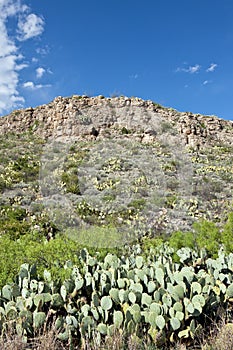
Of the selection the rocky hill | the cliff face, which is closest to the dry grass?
the rocky hill

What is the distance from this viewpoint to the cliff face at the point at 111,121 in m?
33.3

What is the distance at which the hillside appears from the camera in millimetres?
4082

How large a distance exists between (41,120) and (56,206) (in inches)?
920

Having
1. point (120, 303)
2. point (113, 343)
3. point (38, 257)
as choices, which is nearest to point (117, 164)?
point (38, 257)

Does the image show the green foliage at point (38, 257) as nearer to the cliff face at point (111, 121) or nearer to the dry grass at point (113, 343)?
the dry grass at point (113, 343)

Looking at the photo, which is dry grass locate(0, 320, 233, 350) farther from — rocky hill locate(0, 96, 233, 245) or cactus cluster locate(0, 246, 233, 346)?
rocky hill locate(0, 96, 233, 245)

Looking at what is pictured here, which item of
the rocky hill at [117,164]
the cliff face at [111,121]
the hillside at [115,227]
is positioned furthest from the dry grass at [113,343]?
the cliff face at [111,121]

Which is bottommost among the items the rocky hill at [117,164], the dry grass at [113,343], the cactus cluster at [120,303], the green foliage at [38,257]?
the dry grass at [113,343]

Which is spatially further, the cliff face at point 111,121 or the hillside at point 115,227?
the cliff face at point 111,121

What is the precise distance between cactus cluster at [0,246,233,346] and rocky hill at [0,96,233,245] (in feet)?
24.6

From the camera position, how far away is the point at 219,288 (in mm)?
4863

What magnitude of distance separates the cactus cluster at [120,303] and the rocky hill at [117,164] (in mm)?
7512

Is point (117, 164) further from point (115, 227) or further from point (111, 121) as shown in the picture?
point (111, 121)

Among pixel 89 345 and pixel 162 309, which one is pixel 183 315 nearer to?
pixel 162 309
